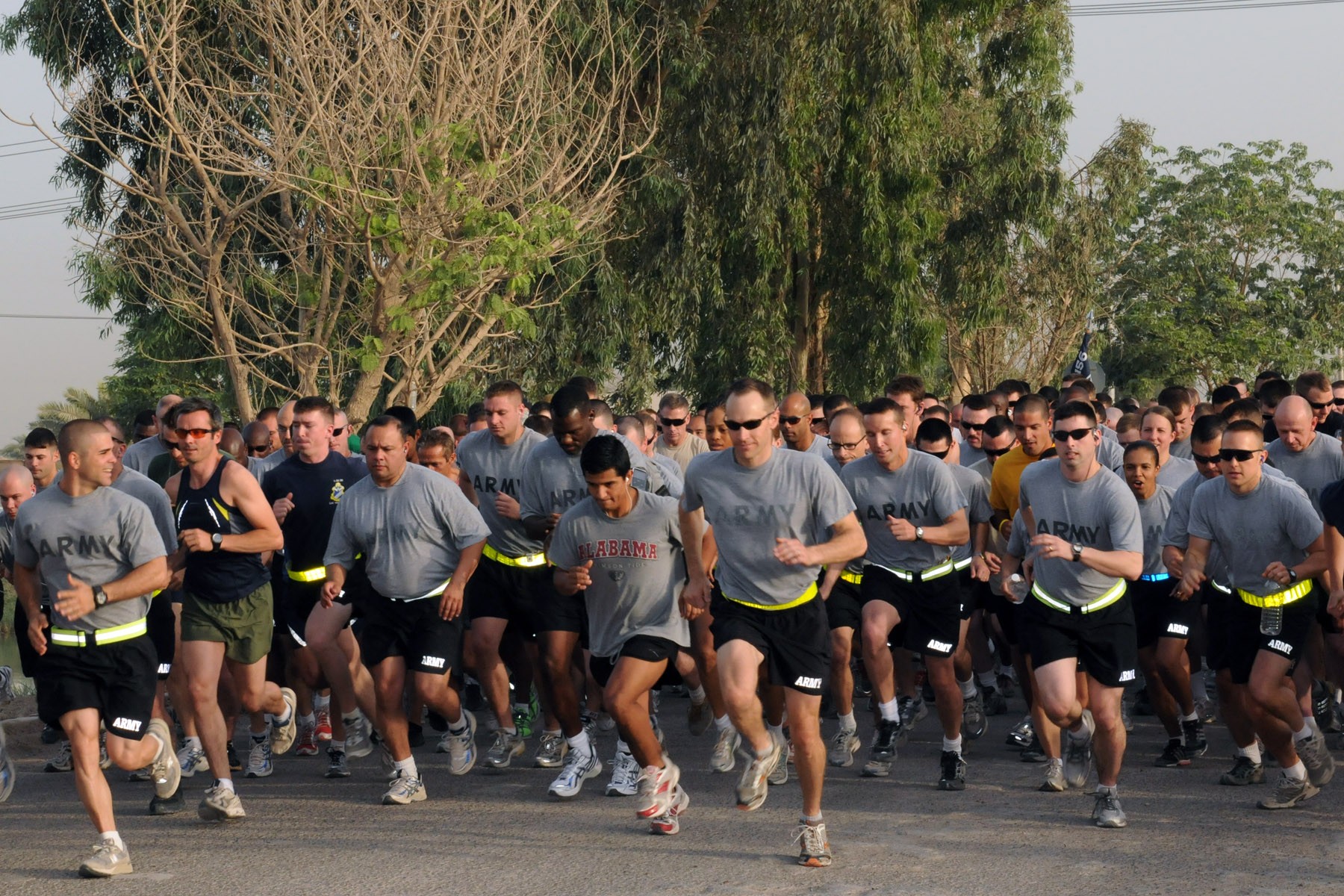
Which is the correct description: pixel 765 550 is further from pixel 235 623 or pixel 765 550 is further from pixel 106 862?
pixel 106 862

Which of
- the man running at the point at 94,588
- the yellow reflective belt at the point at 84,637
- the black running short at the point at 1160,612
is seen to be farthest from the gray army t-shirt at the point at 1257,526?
the yellow reflective belt at the point at 84,637

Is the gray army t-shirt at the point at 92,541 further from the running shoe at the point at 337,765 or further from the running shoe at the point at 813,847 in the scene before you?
the running shoe at the point at 813,847

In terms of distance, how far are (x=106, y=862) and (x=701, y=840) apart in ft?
8.30

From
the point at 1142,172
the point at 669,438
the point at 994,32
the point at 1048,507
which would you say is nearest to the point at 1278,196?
the point at 1142,172

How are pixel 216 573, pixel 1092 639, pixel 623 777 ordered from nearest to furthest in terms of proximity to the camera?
pixel 1092 639 → pixel 216 573 → pixel 623 777

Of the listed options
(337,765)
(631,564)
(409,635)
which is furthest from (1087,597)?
(337,765)

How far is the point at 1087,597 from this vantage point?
25.4 ft

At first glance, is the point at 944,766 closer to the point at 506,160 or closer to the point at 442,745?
the point at 442,745

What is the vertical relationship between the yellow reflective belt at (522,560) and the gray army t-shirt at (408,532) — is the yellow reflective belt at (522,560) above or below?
below

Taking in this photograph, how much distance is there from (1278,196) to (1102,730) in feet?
175

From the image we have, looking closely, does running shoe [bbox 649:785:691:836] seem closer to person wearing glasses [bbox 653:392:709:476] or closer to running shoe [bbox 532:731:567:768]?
running shoe [bbox 532:731:567:768]

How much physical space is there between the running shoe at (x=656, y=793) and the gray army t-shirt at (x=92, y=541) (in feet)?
7.78

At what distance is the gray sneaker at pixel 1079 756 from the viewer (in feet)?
27.2

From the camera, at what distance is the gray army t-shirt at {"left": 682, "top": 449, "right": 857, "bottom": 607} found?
7238 mm
